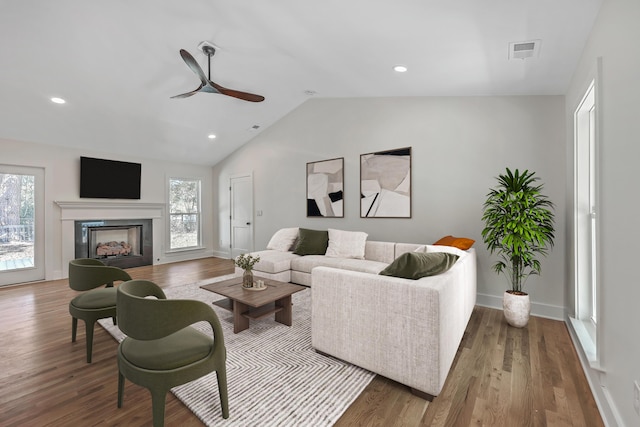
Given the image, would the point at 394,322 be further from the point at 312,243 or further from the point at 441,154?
the point at 312,243

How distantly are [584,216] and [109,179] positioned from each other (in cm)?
717

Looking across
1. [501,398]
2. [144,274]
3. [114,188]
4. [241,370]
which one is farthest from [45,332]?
[501,398]

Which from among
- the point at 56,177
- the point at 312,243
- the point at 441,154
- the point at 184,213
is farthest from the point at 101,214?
the point at 441,154

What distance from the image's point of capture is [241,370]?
2164 millimetres

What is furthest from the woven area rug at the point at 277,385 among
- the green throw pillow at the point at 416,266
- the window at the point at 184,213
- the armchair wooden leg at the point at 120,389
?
the window at the point at 184,213

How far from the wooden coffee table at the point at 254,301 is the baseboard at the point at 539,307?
2400mm

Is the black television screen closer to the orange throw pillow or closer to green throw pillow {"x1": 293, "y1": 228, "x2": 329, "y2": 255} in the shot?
green throw pillow {"x1": 293, "y1": 228, "x2": 329, "y2": 255}

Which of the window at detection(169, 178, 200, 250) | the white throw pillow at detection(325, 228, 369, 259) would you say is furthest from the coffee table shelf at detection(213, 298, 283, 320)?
the window at detection(169, 178, 200, 250)

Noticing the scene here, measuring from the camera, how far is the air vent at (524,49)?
7.75 feet

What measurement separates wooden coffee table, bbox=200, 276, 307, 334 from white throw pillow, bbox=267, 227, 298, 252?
1.93 metres

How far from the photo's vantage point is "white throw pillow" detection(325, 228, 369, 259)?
14.4 feet

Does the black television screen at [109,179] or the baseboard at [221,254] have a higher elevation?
the black television screen at [109,179]

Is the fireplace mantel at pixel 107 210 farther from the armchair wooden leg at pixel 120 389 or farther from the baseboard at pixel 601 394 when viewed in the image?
the baseboard at pixel 601 394

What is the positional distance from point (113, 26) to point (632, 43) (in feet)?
13.3
